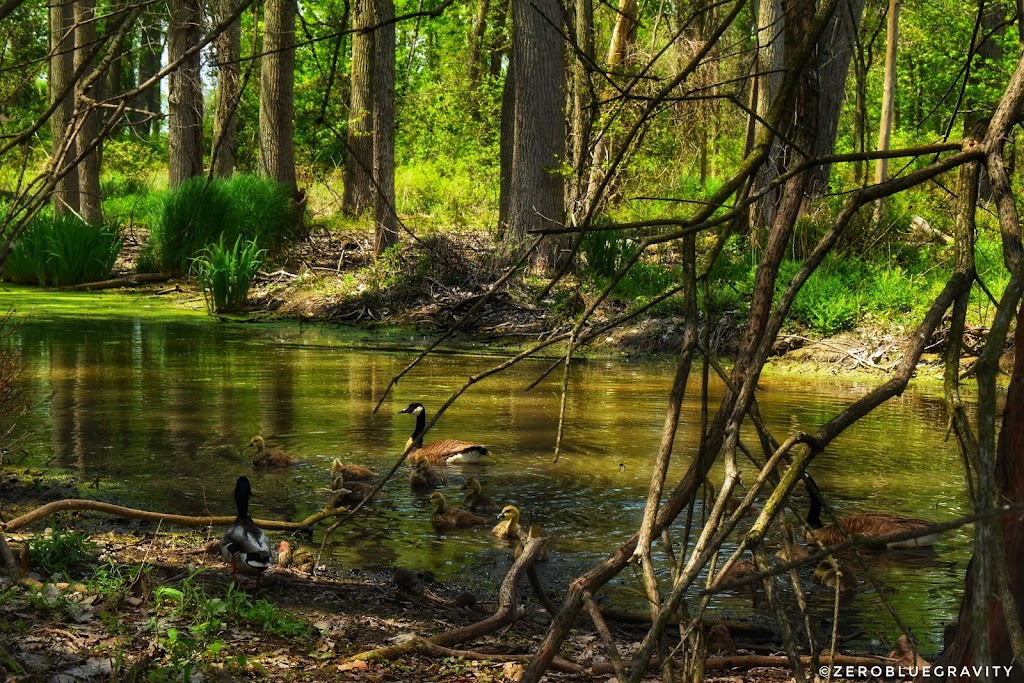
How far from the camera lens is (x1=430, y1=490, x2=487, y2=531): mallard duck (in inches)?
276

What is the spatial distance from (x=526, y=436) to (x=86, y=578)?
17.4 feet

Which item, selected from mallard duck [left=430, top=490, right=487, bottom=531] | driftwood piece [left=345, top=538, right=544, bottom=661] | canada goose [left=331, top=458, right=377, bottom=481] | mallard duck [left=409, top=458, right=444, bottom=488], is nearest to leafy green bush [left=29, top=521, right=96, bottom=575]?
driftwood piece [left=345, top=538, right=544, bottom=661]

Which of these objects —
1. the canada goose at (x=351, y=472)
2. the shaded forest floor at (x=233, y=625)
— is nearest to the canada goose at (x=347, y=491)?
the canada goose at (x=351, y=472)

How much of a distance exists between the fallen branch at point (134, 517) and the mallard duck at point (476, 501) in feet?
4.37

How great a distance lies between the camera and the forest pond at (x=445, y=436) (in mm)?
6297

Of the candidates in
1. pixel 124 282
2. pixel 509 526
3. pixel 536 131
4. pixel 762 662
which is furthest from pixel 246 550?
pixel 124 282

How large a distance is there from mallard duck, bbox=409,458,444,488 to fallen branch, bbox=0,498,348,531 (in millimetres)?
1488

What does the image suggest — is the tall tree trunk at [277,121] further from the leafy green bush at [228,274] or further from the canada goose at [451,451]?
the canada goose at [451,451]

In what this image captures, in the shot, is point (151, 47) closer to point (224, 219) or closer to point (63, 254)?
point (224, 219)

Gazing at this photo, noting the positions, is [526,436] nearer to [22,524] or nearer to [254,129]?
[22,524]

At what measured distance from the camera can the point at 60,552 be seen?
17.3 ft

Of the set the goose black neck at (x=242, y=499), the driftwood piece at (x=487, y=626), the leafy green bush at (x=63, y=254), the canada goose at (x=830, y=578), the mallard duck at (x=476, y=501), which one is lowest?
the canada goose at (x=830, y=578)

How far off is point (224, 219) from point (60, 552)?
632 inches

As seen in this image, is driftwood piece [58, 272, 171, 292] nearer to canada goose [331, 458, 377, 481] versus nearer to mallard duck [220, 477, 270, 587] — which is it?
canada goose [331, 458, 377, 481]
